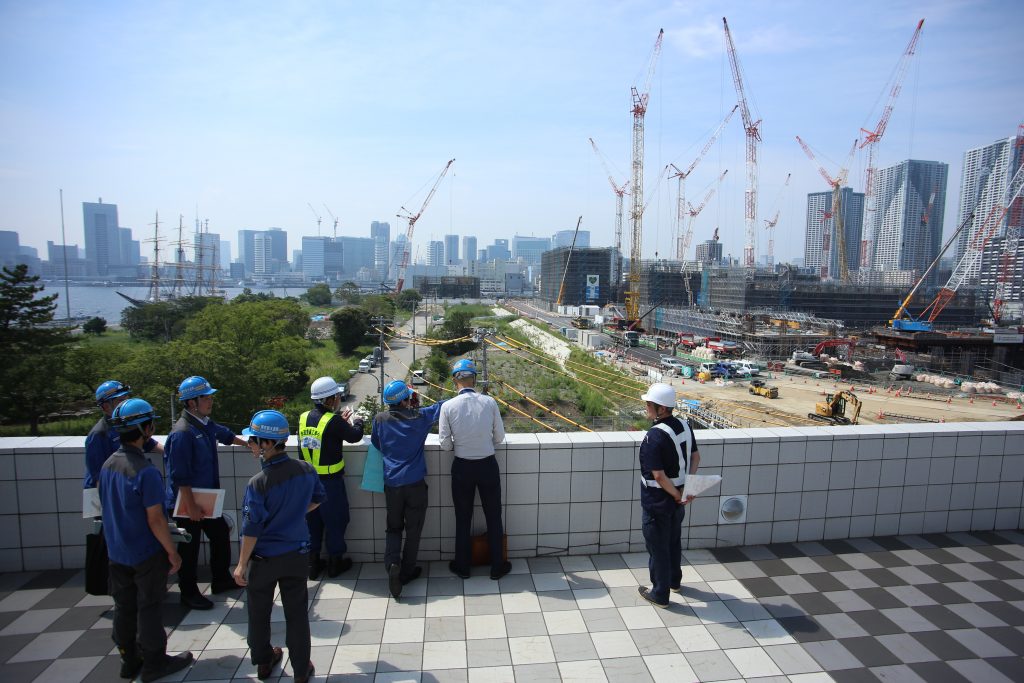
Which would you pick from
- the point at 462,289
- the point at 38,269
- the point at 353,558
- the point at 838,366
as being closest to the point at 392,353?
the point at 838,366

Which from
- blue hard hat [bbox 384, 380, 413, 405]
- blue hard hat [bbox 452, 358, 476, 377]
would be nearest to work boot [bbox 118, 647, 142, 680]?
blue hard hat [bbox 384, 380, 413, 405]

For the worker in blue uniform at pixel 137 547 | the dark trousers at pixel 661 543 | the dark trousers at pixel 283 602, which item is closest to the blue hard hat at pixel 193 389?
the worker in blue uniform at pixel 137 547

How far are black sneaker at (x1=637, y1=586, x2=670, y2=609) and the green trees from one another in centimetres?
2566

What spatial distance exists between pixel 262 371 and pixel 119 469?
2244 cm

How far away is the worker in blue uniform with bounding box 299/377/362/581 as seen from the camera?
3594 mm

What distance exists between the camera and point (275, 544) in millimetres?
2650

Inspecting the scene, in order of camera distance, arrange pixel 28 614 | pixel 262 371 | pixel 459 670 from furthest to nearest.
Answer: pixel 262 371
pixel 28 614
pixel 459 670

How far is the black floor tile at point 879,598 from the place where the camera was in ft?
11.6

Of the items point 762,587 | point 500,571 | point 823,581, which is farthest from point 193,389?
point 823,581

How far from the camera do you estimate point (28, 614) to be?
3.29m

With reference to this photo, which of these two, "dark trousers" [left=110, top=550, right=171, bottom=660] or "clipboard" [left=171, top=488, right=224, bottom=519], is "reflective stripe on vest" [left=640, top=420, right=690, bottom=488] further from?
"dark trousers" [left=110, top=550, right=171, bottom=660]

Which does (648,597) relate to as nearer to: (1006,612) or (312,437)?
(1006,612)

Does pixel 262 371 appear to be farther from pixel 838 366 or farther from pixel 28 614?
pixel 838 366

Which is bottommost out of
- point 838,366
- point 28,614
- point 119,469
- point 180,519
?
point 838,366
